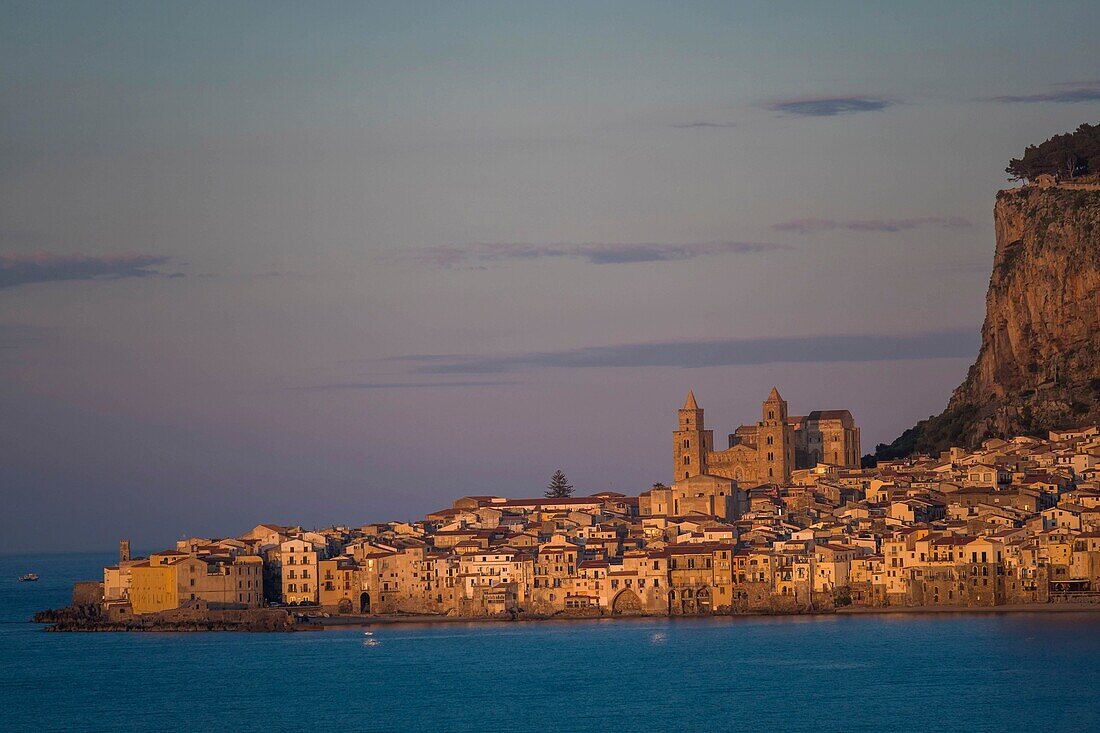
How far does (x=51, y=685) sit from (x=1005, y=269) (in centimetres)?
6831

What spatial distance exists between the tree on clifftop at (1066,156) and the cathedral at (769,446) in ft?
62.8

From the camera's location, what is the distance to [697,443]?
118000mm

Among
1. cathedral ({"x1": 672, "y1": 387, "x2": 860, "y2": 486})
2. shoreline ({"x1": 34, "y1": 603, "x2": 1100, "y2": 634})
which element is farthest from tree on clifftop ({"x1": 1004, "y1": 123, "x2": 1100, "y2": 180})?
shoreline ({"x1": 34, "y1": 603, "x2": 1100, "y2": 634})

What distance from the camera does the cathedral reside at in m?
116

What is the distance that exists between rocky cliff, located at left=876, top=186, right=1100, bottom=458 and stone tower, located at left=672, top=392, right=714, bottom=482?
42.8 ft

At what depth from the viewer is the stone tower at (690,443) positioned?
4631 inches

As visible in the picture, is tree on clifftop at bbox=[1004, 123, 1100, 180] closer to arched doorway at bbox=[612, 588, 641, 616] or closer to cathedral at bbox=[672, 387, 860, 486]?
cathedral at bbox=[672, 387, 860, 486]

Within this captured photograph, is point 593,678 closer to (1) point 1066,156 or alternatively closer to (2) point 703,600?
(2) point 703,600

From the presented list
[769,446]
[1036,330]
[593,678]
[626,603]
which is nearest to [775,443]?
[769,446]

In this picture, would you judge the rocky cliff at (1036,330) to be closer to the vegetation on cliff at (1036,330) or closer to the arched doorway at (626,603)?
the vegetation on cliff at (1036,330)

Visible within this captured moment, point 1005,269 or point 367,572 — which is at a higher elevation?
point 1005,269

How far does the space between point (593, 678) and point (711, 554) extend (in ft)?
62.8

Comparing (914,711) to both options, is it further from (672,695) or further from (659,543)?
(659,543)

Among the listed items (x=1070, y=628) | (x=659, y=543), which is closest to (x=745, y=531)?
(x=659, y=543)
